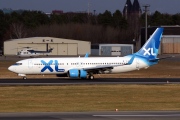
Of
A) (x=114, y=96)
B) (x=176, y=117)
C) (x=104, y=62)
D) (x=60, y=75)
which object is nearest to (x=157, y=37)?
(x=104, y=62)

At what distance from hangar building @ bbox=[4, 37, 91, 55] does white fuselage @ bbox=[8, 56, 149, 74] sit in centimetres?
7938

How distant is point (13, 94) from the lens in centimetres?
3947

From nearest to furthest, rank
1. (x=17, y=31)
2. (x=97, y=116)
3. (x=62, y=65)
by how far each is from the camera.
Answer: (x=97, y=116) < (x=62, y=65) < (x=17, y=31)

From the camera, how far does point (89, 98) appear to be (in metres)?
37.0

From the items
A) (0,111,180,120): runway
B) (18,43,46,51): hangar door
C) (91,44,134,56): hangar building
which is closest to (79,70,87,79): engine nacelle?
(0,111,180,120): runway

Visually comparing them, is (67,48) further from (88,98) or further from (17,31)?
(88,98)

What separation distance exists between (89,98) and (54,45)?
334 feet

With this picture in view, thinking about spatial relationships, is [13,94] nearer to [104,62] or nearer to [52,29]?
[104,62]

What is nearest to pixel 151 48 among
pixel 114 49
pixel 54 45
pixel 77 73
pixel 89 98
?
pixel 77 73

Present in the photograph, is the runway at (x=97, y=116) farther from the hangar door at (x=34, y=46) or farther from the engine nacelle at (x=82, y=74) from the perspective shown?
the hangar door at (x=34, y=46)

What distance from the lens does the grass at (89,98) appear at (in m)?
32.1

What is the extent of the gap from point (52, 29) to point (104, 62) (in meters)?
129

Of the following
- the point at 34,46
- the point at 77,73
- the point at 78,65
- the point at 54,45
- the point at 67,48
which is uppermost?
the point at 54,45

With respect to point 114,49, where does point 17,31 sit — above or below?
above
